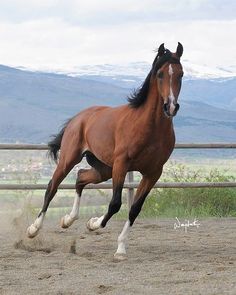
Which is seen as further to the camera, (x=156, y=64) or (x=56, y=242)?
(x=56, y=242)

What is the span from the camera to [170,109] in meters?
7.50

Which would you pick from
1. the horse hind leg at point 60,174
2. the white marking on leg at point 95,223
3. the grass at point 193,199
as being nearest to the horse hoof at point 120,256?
the white marking on leg at point 95,223

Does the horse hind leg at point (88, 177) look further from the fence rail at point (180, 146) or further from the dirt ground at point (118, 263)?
the fence rail at point (180, 146)

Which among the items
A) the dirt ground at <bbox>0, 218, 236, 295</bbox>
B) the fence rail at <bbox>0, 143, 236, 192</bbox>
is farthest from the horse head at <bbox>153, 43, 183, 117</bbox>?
the fence rail at <bbox>0, 143, 236, 192</bbox>

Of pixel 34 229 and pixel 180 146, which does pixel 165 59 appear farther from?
pixel 180 146

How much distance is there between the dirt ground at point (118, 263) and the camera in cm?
655

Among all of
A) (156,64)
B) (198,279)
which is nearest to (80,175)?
(156,64)

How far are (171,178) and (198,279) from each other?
22.9 ft

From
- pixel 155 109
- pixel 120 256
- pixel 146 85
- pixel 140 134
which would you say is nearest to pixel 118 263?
pixel 120 256

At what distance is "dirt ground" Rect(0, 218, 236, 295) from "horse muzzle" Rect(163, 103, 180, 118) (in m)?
1.32

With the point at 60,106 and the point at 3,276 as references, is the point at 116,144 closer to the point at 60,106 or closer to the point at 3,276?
the point at 3,276

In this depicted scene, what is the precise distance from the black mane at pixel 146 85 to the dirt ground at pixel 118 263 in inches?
57.9

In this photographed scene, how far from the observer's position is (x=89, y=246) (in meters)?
9.22

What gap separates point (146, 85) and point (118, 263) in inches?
66.0
